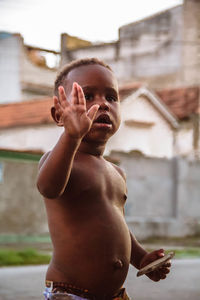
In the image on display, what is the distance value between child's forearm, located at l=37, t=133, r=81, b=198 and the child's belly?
0.20m

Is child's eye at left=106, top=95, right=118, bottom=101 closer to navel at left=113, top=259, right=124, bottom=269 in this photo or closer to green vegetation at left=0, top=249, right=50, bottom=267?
navel at left=113, top=259, right=124, bottom=269

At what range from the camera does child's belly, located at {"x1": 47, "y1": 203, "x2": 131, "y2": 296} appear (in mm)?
2107

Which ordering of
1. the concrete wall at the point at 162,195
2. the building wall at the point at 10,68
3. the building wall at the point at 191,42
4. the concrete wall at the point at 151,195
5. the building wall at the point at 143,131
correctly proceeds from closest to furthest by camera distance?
the concrete wall at the point at 151,195, the concrete wall at the point at 162,195, the building wall at the point at 143,131, the building wall at the point at 191,42, the building wall at the point at 10,68

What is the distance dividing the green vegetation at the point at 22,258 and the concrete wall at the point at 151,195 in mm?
2732

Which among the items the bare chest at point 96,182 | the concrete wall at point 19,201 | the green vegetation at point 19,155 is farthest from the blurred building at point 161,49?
the bare chest at point 96,182

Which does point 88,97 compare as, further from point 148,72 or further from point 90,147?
point 148,72

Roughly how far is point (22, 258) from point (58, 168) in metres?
7.38

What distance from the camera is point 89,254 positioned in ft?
6.95

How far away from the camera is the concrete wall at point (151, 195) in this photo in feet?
39.9

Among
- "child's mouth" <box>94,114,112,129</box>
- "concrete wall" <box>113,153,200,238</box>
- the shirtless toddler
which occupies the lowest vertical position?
"concrete wall" <box>113,153,200,238</box>

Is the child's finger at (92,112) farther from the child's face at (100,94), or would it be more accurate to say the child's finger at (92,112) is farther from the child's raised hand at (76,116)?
the child's face at (100,94)

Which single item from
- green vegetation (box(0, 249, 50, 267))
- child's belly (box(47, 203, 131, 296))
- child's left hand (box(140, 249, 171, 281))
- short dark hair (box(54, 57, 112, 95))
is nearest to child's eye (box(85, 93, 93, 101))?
short dark hair (box(54, 57, 112, 95))

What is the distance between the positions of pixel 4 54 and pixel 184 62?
342 inches

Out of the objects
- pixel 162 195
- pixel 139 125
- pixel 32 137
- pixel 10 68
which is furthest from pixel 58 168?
pixel 10 68
